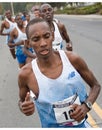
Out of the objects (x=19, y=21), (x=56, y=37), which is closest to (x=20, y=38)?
(x=19, y=21)

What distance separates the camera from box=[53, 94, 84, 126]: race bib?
11.2 feet

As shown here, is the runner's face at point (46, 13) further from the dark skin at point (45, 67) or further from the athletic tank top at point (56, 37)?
the dark skin at point (45, 67)

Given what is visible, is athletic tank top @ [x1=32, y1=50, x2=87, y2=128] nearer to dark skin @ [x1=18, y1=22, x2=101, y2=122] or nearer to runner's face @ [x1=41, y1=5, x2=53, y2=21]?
dark skin @ [x1=18, y1=22, x2=101, y2=122]

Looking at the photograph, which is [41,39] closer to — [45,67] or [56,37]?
[45,67]

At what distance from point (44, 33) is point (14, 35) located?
5.94 meters

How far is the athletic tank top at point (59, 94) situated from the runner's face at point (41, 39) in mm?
179

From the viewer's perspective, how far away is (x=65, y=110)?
11.5ft

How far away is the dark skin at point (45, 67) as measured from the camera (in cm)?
334

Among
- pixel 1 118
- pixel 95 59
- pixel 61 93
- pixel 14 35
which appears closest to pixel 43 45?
pixel 61 93

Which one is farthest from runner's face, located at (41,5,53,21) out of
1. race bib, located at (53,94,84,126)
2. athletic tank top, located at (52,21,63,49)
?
race bib, located at (53,94,84,126)

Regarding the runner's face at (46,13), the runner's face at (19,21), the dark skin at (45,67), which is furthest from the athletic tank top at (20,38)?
the dark skin at (45,67)

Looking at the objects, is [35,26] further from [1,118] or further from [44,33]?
[1,118]

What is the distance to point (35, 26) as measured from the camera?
11.3 ft

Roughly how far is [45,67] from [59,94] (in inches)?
10.3
